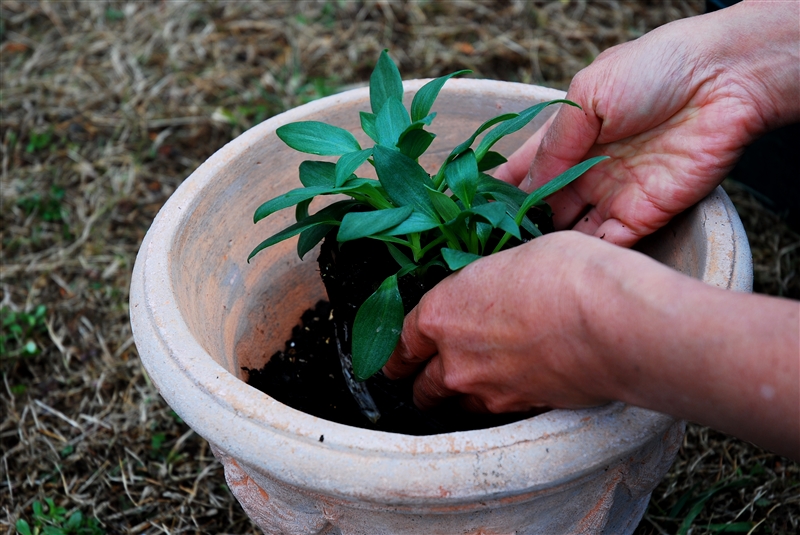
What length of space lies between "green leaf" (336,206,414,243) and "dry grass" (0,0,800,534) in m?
0.84

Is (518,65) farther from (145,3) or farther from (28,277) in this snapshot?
(28,277)

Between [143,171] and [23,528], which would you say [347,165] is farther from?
[143,171]

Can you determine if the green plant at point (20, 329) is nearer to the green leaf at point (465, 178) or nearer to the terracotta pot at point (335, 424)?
the terracotta pot at point (335, 424)

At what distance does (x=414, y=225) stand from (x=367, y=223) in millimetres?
65

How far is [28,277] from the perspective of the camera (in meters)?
2.01

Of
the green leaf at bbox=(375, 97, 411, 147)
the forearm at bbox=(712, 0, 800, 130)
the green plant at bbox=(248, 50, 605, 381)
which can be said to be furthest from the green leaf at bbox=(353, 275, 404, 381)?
the forearm at bbox=(712, 0, 800, 130)

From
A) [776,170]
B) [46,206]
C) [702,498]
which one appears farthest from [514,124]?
[46,206]

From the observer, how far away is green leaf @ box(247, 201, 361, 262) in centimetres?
104

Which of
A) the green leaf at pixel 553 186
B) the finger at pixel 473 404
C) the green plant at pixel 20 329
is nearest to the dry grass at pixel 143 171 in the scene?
the green plant at pixel 20 329

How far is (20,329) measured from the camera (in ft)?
6.05

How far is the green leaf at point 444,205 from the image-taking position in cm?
97

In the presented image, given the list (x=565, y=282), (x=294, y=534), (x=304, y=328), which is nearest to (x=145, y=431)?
(x=304, y=328)

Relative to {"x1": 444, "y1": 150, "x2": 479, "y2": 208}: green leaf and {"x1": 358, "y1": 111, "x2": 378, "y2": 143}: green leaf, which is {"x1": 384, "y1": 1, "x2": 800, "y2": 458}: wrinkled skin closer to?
{"x1": 444, "y1": 150, "x2": 479, "y2": 208}: green leaf

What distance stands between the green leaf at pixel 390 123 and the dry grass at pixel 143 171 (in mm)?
874
